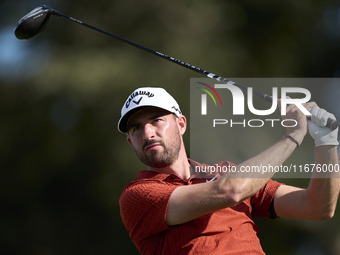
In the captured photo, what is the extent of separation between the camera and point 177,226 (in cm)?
211

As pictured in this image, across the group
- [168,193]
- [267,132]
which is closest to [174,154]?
[168,193]

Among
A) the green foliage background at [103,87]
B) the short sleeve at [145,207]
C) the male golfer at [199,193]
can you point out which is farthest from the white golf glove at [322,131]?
the green foliage background at [103,87]

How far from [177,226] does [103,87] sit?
4.56 meters

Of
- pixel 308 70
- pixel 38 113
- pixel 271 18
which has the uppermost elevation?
pixel 271 18

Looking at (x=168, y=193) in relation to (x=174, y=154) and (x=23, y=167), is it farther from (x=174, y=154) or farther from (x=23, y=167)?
(x=23, y=167)

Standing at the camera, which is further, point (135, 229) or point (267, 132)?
point (267, 132)

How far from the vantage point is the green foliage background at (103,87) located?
20.6 feet

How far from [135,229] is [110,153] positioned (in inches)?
163

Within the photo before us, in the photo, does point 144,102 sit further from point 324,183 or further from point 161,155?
point 324,183

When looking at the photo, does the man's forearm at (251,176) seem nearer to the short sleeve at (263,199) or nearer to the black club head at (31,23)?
the short sleeve at (263,199)

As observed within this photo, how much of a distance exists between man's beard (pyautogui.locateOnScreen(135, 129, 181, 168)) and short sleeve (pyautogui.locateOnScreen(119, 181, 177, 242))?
0.13 meters

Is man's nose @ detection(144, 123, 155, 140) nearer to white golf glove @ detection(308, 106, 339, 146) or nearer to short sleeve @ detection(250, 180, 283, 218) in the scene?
short sleeve @ detection(250, 180, 283, 218)

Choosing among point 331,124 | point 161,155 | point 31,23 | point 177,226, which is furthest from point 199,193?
point 31,23

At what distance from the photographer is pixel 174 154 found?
241cm
